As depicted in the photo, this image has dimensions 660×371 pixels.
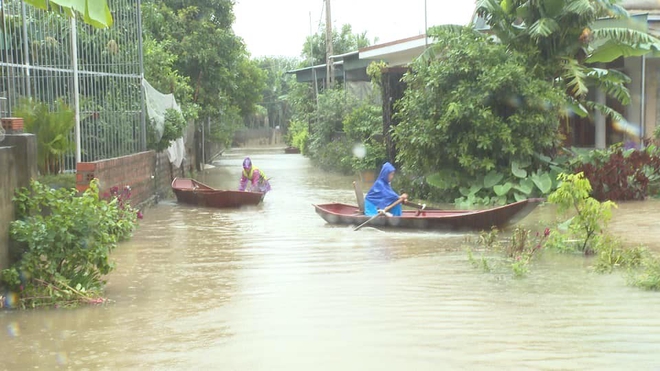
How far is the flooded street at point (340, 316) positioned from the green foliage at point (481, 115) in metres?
5.44

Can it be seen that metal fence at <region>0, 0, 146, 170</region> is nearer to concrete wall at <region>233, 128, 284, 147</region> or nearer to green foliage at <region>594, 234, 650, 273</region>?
green foliage at <region>594, 234, 650, 273</region>

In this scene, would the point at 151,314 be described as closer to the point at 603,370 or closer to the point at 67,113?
the point at 603,370

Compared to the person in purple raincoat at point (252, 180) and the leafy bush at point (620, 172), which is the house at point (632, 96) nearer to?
the leafy bush at point (620, 172)

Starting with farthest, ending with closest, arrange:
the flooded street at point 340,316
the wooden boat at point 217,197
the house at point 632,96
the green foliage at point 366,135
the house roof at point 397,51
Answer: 1. the green foliage at point 366,135
2. the house roof at point 397,51
3. the house at point 632,96
4. the wooden boat at point 217,197
5. the flooded street at point 340,316

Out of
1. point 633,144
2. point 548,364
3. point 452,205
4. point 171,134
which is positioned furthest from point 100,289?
point 633,144

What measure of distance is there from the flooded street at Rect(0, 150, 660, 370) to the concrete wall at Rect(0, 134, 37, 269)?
81cm

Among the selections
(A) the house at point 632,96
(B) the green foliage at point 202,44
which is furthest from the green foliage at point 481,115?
(B) the green foliage at point 202,44

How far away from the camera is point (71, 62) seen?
552 inches

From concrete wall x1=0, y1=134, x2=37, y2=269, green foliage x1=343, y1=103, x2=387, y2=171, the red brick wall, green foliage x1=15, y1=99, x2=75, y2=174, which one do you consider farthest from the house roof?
concrete wall x1=0, y1=134, x2=37, y2=269

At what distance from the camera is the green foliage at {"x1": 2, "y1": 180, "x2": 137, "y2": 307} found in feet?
25.8

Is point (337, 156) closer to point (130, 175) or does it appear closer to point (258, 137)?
point (130, 175)

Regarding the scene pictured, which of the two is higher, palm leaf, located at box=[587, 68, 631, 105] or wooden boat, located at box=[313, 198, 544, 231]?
palm leaf, located at box=[587, 68, 631, 105]

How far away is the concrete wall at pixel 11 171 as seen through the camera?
7770 mm

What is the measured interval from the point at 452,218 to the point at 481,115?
4.66m
